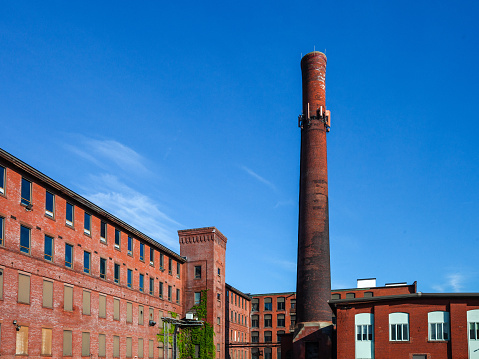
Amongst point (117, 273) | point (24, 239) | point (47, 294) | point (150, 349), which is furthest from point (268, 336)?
point (24, 239)

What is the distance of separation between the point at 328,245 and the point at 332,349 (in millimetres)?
9208

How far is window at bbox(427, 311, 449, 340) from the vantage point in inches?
1496

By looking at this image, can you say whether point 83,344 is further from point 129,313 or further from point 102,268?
point 129,313

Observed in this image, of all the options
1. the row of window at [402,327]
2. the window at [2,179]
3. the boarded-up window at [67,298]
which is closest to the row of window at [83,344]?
the boarded-up window at [67,298]

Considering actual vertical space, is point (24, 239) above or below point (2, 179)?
below

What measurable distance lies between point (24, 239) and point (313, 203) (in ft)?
89.7

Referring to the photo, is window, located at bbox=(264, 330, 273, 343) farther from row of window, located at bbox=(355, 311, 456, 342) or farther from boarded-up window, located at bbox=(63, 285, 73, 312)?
boarded-up window, located at bbox=(63, 285, 73, 312)

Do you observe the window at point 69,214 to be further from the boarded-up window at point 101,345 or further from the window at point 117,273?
the boarded-up window at point 101,345

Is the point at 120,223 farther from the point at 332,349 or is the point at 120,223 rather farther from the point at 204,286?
the point at 332,349

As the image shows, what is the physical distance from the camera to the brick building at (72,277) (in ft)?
99.2

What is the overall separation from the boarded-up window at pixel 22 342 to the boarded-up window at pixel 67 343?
3998mm

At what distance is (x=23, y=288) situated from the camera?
30828mm

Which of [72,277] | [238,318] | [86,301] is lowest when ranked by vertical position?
[238,318]

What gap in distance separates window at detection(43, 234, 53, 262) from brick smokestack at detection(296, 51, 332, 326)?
23.8 meters
